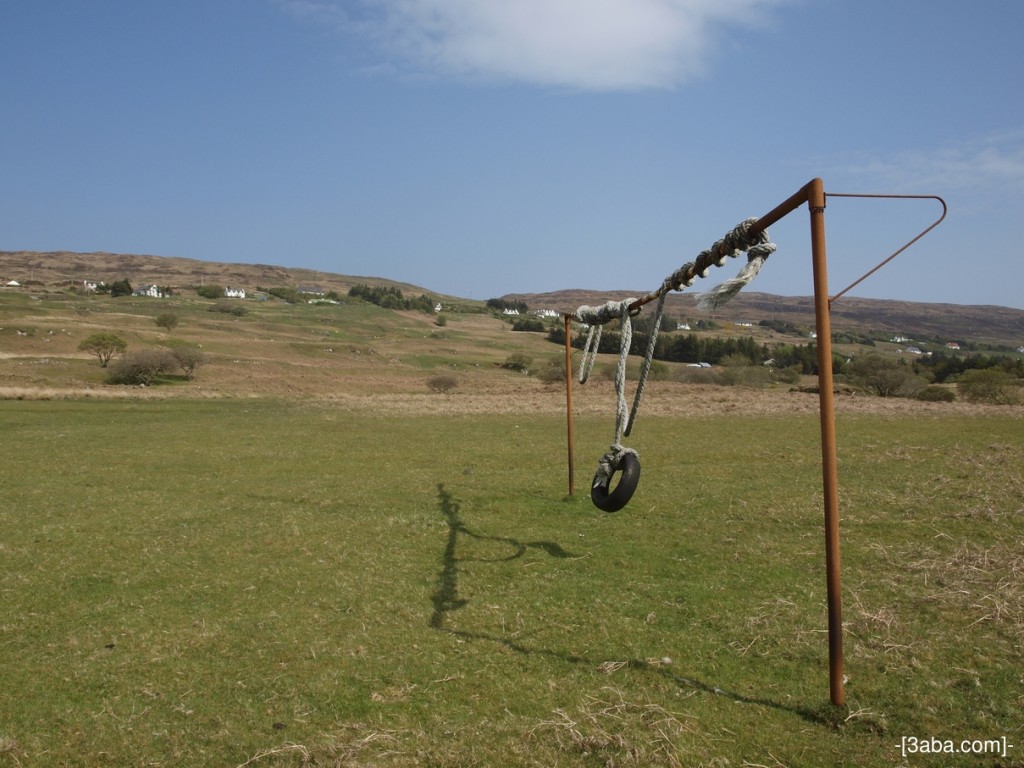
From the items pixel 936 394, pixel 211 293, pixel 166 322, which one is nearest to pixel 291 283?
pixel 211 293

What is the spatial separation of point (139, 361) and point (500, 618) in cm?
4408

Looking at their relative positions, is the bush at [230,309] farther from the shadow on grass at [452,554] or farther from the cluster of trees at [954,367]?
the shadow on grass at [452,554]

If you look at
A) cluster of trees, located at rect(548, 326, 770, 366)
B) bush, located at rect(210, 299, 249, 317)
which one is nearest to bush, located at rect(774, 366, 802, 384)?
cluster of trees, located at rect(548, 326, 770, 366)

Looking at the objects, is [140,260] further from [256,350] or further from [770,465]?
[770,465]

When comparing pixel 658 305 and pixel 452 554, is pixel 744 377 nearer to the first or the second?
pixel 452 554

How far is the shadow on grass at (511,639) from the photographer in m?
5.15

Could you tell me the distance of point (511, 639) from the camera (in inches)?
266

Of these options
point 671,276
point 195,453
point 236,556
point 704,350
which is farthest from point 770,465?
point 704,350

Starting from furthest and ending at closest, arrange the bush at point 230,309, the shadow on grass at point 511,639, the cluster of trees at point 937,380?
the bush at point 230,309, the cluster of trees at point 937,380, the shadow on grass at point 511,639

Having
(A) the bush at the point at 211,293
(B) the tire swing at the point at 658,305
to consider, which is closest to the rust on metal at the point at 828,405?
(B) the tire swing at the point at 658,305

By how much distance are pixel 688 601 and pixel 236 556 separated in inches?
238

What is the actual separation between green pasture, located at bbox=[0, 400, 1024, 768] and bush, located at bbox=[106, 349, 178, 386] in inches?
1244

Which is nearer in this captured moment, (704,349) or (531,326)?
(704,349)

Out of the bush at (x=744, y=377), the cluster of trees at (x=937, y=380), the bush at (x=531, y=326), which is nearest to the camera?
the cluster of trees at (x=937, y=380)
